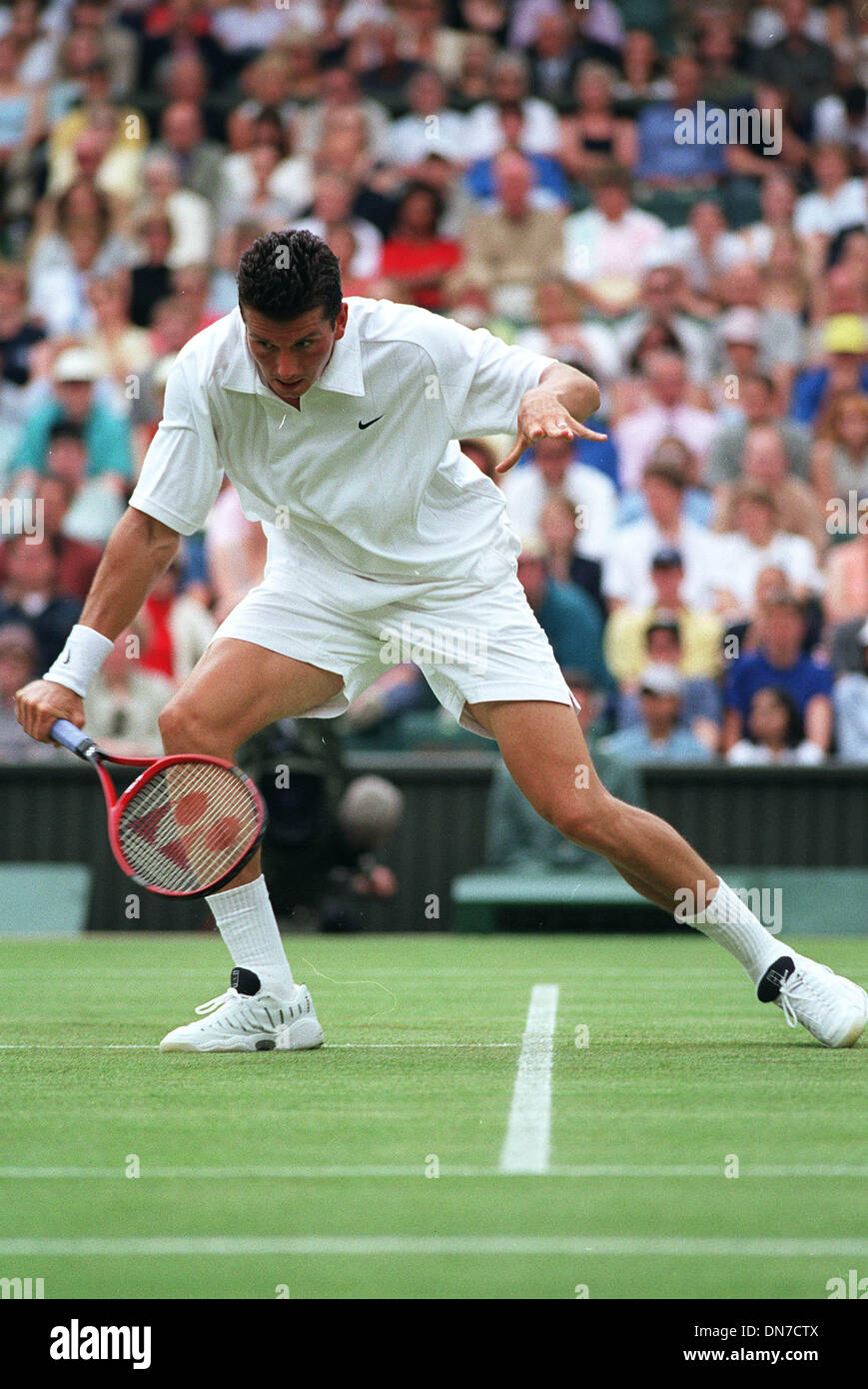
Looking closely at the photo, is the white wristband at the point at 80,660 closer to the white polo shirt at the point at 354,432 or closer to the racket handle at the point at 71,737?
the racket handle at the point at 71,737

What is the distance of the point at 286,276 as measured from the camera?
482 cm

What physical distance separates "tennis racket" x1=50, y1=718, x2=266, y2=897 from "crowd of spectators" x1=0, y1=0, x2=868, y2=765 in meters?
5.81

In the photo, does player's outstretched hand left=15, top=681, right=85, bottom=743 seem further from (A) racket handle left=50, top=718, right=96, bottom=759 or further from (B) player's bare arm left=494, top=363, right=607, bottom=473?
(B) player's bare arm left=494, top=363, right=607, bottom=473

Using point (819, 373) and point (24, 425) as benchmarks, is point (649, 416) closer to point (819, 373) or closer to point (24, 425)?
point (819, 373)

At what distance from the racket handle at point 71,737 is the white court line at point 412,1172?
1.41m

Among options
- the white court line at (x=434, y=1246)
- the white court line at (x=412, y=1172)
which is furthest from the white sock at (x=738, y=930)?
the white court line at (x=434, y=1246)

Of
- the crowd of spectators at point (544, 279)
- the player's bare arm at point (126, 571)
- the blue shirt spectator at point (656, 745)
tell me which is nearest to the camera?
the player's bare arm at point (126, 571)

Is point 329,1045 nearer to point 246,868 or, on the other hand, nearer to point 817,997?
point 246,868

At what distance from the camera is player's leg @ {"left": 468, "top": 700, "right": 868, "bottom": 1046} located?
5246 millimetres

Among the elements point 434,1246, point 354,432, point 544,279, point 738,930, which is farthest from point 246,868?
point 544,279

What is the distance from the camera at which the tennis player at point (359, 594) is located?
5242mm

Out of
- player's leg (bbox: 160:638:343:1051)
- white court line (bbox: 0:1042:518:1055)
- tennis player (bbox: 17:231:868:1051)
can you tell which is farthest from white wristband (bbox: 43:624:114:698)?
white court line (bbox: 0:1042:518:1055)

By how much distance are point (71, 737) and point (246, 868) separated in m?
0.66

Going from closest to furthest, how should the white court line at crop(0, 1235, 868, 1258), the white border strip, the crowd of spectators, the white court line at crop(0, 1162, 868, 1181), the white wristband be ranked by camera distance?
1. the white court line at crop(0, 1235, 868, 1258)
2. the white court line at crop(0, 1162, 868, 1181)
3. the white wristband
4. the white border strip
5. the crowd of spectators
